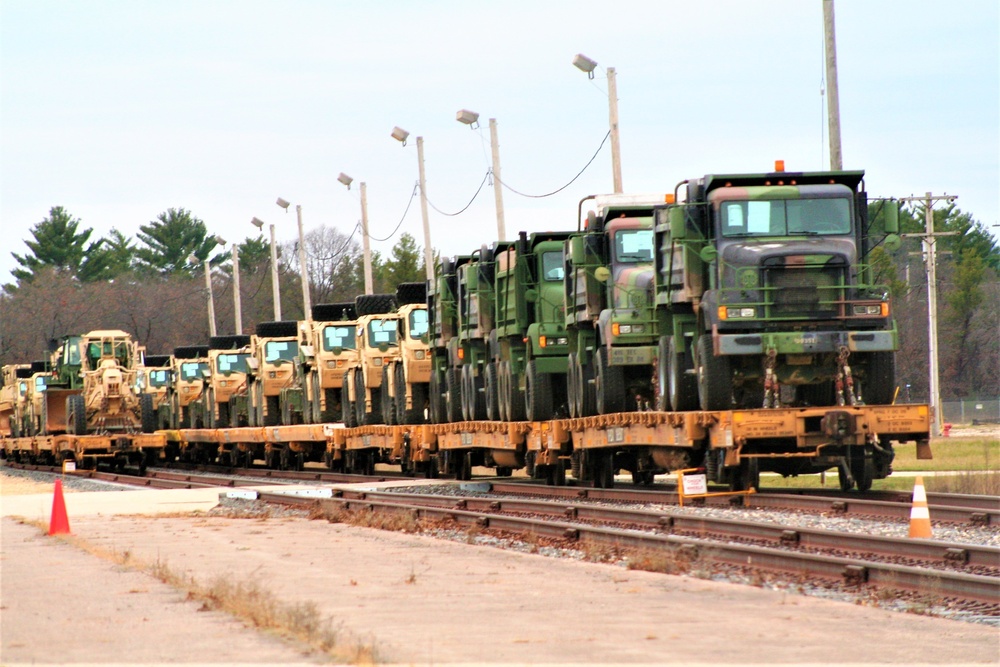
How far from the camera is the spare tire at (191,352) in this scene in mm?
58125

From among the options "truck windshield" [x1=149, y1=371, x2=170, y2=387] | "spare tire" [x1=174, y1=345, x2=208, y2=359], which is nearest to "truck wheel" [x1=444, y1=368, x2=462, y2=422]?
"spare tire" [x1=174, y1=345, x2=208, y2=359]

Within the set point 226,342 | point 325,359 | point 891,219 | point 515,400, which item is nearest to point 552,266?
point 515,400

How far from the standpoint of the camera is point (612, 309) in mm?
21891

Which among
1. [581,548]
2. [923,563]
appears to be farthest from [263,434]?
[923,563]

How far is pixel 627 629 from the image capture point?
9.47 metres

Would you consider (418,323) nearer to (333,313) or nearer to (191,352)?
(333,313)

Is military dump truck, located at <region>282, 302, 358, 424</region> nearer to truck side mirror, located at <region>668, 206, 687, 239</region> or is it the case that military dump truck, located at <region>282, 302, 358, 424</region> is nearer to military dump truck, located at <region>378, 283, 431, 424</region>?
military dump truck, located at <region>378, 283, 431, 424</region>

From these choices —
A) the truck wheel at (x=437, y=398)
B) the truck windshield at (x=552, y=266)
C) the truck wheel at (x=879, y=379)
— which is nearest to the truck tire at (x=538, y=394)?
the truck windshield at (x=552, y=266)

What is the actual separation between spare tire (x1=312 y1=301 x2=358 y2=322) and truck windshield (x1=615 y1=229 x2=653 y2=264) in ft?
58.7

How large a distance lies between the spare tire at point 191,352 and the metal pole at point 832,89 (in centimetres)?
3508

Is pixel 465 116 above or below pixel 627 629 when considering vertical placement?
above

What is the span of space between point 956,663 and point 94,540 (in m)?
11.0

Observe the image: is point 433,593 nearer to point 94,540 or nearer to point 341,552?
point 341,552

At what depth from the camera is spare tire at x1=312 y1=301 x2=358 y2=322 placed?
39688 mm
